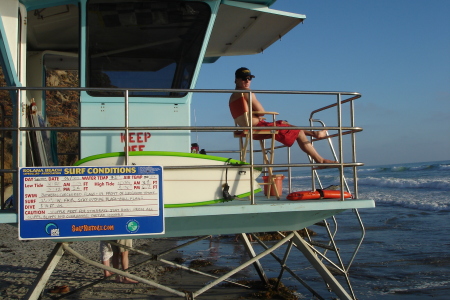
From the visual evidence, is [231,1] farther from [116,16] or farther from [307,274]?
[307,274]

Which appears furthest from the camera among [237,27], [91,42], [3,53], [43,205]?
[237,27]

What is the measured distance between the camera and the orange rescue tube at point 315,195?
4.14m

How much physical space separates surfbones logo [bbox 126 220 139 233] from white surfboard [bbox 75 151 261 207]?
311 mm

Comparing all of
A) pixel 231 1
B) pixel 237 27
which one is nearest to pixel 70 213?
pixel 231 1

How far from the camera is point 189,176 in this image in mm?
3883

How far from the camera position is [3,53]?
14.1 ft

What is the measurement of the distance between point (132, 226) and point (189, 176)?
0.63 metres

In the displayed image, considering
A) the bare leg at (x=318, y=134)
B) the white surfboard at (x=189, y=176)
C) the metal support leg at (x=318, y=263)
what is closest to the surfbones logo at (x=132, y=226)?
the white surfboard at (x=189, y=176)

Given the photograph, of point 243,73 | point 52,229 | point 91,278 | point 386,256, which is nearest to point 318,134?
point 243,73

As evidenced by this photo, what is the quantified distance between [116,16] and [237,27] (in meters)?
1.69

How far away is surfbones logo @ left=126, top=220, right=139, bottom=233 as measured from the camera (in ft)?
11.8

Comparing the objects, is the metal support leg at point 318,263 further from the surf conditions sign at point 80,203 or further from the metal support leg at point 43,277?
the metal support leg at point 43,277

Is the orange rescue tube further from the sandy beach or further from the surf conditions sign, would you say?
the sandy beach

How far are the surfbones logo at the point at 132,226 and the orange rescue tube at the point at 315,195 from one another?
4.56 ft
